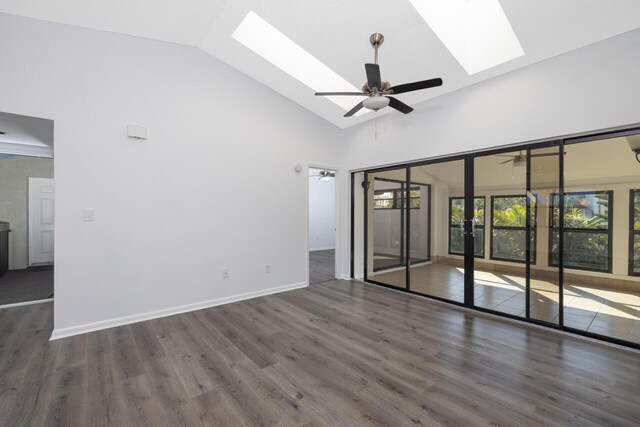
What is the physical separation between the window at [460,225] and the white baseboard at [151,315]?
8.98 feet

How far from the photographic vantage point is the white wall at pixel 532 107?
243 centimetres

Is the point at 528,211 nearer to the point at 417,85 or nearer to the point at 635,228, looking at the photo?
the point at 635,228

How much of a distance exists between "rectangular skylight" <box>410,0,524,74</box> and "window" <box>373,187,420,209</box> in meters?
1.82

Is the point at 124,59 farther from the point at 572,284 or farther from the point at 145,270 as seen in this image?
the point at 572,284

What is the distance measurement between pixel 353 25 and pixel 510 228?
9.95ft

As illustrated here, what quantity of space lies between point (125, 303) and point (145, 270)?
0.41m

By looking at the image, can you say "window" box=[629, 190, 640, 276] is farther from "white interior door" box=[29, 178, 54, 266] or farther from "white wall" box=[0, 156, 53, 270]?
"white wall" box=[0, 156, 53, 270]

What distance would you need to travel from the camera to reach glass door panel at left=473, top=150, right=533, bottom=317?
10.6ft

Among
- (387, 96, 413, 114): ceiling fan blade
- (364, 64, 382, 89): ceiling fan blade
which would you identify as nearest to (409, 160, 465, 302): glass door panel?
(387, 96, 413, 114): ceiling fan blade

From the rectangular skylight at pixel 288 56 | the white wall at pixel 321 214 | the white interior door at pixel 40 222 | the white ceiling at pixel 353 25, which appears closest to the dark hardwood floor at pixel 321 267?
the white wall at pixel 321 214

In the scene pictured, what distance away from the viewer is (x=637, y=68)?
235 centimetres

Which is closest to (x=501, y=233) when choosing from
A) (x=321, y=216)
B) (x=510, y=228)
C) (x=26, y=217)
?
(x=510, y=228)

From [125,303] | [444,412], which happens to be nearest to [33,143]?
[125,303]

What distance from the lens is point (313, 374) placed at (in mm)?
2170
